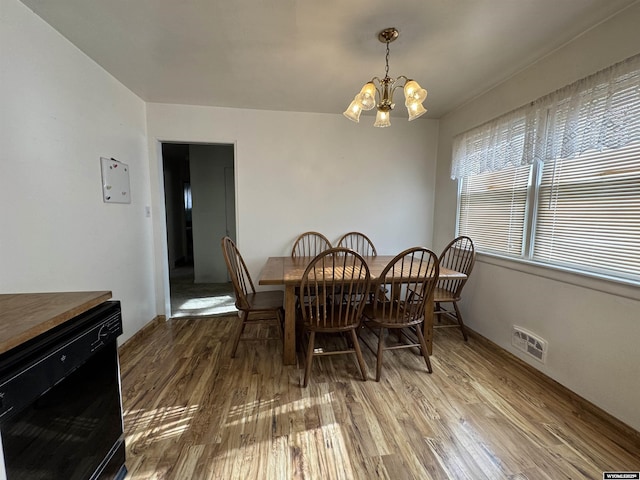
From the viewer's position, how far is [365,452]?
1.28 meters

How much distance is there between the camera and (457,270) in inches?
105

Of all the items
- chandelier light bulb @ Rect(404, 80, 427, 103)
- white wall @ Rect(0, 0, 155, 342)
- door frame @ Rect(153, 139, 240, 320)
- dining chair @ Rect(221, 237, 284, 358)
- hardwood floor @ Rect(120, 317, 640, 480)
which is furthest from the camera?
door frame @ Rect(153, 139, 240, 320)

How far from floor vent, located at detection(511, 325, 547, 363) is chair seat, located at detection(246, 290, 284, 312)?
1.90 m

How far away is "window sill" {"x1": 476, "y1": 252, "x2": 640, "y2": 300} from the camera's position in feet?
4.58

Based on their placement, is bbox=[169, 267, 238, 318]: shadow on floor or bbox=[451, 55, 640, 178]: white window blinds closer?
bbox=[451, 55, 640, 178]: white window blinds

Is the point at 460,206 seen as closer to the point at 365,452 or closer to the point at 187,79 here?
the point at 365,452

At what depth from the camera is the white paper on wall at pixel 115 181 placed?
202 centimetres

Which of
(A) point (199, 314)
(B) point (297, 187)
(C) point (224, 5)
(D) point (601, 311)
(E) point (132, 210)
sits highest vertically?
(C) point (224, 5)

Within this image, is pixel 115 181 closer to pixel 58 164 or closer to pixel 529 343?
pixel 58 164

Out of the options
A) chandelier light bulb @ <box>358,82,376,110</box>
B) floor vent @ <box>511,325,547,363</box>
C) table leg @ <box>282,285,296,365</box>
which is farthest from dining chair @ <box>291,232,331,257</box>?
floor vent @ <box>511,325,547,363</box>

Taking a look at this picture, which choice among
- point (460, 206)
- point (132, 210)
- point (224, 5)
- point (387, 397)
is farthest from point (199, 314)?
point (460, 206)

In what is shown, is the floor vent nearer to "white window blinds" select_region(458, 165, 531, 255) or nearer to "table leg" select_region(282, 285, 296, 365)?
"white window blinds" select_region(458, 165, 531, 255)

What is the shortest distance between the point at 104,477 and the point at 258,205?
7.58 ft

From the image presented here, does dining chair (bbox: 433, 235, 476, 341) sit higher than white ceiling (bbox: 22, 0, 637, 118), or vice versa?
white ceiling (bbox: 22, 0, 637, 118)
